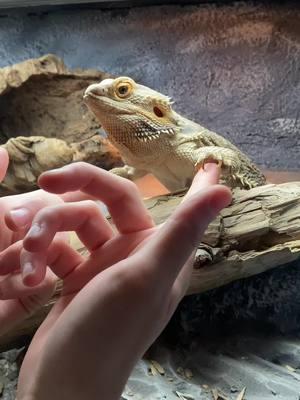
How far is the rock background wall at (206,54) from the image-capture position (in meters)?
2.01

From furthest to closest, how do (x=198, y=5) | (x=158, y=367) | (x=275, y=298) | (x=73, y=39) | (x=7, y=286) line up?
(x=73, y=39), (x=198, y=5), (x=275, y=298), (x=158, y=367), (x=7, y=286)

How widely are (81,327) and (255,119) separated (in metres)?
1.60

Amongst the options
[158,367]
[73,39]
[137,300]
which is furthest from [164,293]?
[73,39]

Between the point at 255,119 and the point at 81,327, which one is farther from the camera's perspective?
the point at 255,119

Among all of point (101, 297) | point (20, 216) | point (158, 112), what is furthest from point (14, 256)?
point (158, 112)

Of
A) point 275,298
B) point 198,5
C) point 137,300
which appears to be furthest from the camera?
point 198,5

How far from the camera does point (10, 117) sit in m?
2.10

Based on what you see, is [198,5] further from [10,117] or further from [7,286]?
[7,286]

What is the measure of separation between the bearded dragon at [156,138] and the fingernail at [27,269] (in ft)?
2.22

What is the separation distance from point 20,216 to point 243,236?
2.16ft

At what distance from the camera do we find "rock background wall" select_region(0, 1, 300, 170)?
2010 millimetres

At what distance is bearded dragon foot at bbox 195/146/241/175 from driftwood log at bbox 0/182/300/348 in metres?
0.08

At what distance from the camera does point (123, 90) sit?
131cm

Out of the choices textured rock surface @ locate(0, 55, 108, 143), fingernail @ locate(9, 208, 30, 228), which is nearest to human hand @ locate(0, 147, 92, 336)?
fingernail @ locate(9, 208, 30, 228)
